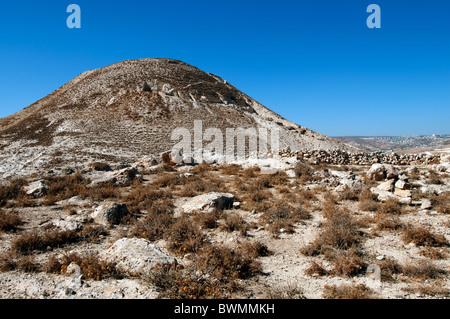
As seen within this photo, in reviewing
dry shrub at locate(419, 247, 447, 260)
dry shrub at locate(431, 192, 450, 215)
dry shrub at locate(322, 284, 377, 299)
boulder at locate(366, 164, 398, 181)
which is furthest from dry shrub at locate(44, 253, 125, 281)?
boulder at locate(366, 164, 398, 181)

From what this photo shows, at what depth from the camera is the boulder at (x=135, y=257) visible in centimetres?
518

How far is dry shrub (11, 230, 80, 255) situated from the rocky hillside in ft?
53.1

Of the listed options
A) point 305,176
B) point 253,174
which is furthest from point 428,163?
point 253,174

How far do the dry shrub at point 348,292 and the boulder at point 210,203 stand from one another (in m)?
5.30

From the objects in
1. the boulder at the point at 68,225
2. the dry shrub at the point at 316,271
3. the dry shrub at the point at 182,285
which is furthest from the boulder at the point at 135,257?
the dry shrub at the point at 316,271

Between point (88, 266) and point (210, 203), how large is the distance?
4753mm

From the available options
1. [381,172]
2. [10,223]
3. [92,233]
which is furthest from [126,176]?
[381,172]

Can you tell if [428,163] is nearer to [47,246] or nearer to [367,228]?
[367,228]

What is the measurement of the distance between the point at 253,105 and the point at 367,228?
47.8 m

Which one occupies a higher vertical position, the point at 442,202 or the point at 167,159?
the point at 167,159

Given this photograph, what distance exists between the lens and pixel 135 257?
5.45 m

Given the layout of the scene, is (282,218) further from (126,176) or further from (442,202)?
(126,176)

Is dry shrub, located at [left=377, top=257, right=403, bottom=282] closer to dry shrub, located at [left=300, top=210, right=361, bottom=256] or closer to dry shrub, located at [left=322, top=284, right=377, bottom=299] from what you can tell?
dry shrub, located at [left=322, top=284, right=377, bottom=299]

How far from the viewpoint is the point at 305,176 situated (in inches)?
516
